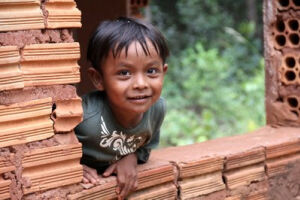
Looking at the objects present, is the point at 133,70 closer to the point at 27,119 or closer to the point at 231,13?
the point at 27,119

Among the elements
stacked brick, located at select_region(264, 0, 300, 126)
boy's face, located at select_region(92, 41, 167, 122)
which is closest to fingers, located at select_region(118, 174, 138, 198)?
boy's face, located at select_region(92, 41, 167, 122)

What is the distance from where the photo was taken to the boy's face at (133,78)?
9.64ft

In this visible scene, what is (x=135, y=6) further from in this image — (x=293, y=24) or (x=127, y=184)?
(x=127, y=184)

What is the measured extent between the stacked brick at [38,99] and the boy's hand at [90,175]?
11 centimetres

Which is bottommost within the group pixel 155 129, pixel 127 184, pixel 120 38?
pixel 127 184

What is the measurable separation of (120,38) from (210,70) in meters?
8.94

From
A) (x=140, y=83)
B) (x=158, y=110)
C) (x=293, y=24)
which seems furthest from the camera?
(x=293, y=24)

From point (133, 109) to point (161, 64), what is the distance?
278 mm

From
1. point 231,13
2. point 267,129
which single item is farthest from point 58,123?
point 231,13

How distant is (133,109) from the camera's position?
3.00m

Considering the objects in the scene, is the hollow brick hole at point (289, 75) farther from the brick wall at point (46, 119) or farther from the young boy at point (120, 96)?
the young boy at point (120, 96)

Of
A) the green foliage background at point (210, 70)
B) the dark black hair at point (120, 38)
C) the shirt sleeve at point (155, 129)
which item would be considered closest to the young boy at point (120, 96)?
the dark black hair at point (120, 38)

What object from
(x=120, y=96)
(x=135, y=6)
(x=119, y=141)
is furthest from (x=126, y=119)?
(x=135, y=6)

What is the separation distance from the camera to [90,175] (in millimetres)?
3012
